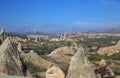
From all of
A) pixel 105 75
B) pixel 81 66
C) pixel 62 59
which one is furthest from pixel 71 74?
pixel 62 59

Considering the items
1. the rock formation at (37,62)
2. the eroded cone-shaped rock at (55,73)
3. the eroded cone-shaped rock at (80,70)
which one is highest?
the eroded cone-shaped rock at (80,70)

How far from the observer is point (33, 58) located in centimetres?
2223

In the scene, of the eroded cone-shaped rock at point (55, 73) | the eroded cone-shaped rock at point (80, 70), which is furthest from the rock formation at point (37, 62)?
the eroded cone-shaped rock at point (80, 70)

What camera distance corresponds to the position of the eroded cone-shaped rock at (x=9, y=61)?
11.8 m

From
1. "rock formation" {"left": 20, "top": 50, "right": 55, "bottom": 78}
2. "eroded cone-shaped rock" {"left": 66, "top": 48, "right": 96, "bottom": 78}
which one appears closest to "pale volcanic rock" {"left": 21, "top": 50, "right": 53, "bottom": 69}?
"rock formation" {"left": 20, "top": 50, "right": 55, "bottom": 78}

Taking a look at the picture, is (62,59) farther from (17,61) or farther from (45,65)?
(17,61)

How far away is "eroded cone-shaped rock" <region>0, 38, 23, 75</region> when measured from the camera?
11.8m

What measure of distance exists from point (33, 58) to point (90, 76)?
12.0 meters

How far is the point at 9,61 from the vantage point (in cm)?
1202

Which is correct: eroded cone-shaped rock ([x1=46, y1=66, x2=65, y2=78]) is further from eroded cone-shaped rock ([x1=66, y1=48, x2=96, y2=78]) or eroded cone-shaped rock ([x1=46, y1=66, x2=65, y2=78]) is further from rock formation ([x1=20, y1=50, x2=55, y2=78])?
rock formation ([x1=20, y1=50, x2=55, y2=78])

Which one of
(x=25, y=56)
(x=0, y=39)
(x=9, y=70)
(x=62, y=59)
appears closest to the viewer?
(x=9, y=70)

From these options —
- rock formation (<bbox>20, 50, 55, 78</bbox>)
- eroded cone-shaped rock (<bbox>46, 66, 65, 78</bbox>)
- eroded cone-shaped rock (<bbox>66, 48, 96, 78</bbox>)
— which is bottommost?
rock formation (<bbox>20, 50, 55, 78</bbox>)

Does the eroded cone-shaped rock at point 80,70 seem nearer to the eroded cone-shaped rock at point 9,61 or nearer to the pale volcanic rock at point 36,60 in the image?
the eroded cone-shaped rock at point 9,61

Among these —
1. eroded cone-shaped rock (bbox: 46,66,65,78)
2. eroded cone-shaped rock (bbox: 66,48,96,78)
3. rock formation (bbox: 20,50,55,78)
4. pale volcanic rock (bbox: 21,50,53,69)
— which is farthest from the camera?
pale volcanic rock (bbox: 21,50,53,69)
